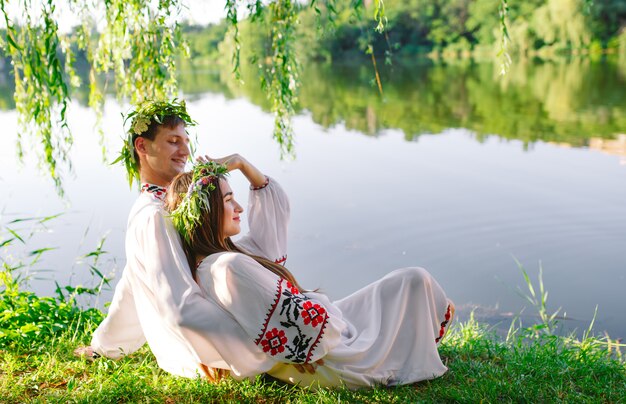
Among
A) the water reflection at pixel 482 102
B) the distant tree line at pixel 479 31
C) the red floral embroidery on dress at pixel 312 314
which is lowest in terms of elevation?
the water reflection at pixel 482 102

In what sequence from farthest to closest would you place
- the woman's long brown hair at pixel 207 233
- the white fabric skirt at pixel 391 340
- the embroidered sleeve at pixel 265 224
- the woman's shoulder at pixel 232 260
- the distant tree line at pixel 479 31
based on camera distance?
1. the distant tree line at pixel 479 31
2. the embroidered sleeve at pixel 265 224
3. the white fabric skirt at pixel 391 340
4. the woman's long brown hair at pixel 207 233
5. the woman's shoulder at pixel 232 260

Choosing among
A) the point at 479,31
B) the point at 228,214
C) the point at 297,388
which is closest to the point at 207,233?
the point at 228,214

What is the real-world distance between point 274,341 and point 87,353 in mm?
1427

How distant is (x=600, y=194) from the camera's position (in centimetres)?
967

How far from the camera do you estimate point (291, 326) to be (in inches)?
101

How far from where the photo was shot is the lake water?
6840 millimetres

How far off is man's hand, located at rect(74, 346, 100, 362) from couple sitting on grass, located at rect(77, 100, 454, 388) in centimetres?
27

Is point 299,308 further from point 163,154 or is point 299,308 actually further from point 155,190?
point 163,154

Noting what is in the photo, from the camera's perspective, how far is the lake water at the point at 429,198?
22.4ft

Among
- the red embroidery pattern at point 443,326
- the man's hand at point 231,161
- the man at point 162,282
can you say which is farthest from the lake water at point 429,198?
the red embroidery pattern at point 443,326

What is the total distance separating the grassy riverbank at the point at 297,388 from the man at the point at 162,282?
0.13 m

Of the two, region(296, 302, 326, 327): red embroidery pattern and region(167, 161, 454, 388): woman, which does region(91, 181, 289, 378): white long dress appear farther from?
region(296, 302, 326, 327): red embroidery pattern

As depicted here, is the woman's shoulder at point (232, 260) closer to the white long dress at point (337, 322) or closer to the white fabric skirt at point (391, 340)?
the white long dress at point (337, 322)

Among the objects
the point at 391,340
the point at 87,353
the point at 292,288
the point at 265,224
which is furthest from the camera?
the point at 87,353
